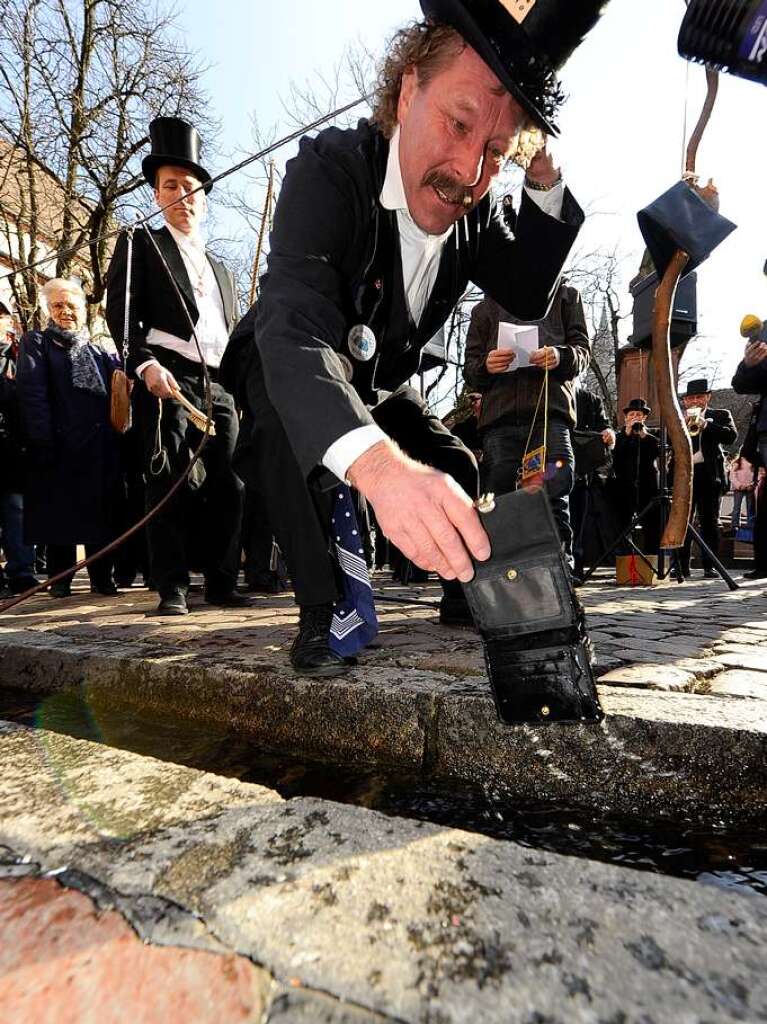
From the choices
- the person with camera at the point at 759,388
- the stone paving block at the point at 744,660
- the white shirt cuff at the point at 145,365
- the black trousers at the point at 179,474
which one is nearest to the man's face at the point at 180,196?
the black trousers at the point at 179,474

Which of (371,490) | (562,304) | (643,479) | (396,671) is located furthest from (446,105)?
(643,479)

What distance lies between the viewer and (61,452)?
4.29 metres

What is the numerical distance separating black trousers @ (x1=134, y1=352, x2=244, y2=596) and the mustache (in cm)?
203

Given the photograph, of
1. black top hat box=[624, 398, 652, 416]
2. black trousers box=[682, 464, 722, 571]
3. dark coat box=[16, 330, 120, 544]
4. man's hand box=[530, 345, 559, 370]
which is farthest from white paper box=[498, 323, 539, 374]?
black trousers box=[682, 464, 722, 571]

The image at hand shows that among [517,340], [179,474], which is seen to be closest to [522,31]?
[517,340]

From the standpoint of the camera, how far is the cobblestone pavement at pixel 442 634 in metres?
1.80

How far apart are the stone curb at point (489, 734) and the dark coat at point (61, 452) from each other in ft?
8.99

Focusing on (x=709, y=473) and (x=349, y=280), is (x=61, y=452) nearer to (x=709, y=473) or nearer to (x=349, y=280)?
(x=349, y=280)

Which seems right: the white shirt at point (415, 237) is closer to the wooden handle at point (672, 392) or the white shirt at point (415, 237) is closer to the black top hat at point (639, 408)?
the wooden handle at point (672, 392)

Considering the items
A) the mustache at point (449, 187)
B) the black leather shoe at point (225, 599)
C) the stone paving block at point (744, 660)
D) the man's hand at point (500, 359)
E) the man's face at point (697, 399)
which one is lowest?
the stone paving block at point (744, 660)

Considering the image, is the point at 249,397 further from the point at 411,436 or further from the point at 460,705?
the point at 460,705

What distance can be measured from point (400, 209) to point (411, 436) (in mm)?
920

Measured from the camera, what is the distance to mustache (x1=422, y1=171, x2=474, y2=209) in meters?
1.79

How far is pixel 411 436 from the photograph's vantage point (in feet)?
8.42
